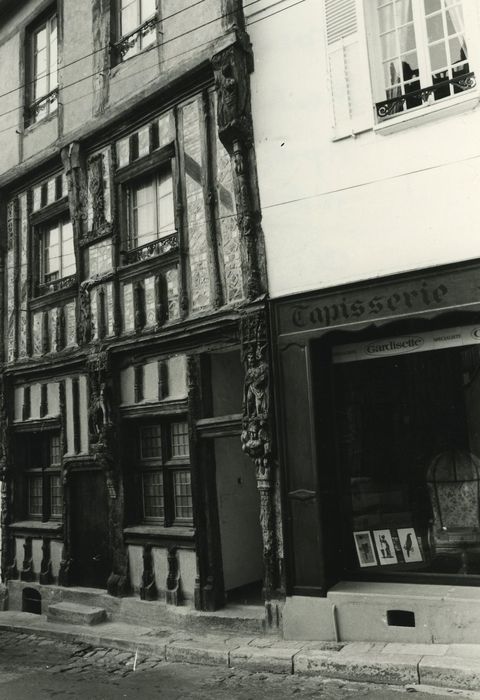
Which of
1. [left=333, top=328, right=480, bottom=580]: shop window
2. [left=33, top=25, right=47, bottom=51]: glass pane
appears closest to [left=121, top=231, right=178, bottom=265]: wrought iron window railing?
[left=333, top=328, right=480, bottom=580]: shop window

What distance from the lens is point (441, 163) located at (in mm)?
6086

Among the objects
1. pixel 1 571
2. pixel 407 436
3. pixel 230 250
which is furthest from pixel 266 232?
pixel 1 571

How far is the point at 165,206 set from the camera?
8.45m

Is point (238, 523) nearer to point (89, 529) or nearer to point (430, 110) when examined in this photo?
point (89, 529)

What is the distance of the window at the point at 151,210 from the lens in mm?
8414

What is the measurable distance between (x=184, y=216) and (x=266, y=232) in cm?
132

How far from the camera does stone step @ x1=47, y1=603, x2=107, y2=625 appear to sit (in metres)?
7.97

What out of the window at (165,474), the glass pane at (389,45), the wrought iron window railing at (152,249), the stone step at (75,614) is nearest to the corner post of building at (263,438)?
the window at (165,474)

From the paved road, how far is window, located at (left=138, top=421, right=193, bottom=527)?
1688 mm

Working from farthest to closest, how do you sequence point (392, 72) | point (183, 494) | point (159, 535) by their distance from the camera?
point (183, 494) → point (159, 535) → point (392, 72)

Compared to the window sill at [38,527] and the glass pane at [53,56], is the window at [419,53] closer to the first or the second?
the glass pane at [53,56]

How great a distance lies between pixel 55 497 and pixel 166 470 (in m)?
2.48

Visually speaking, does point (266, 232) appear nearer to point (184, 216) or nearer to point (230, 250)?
point (230, 250)

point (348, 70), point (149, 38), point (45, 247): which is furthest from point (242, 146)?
point (45, 247)
